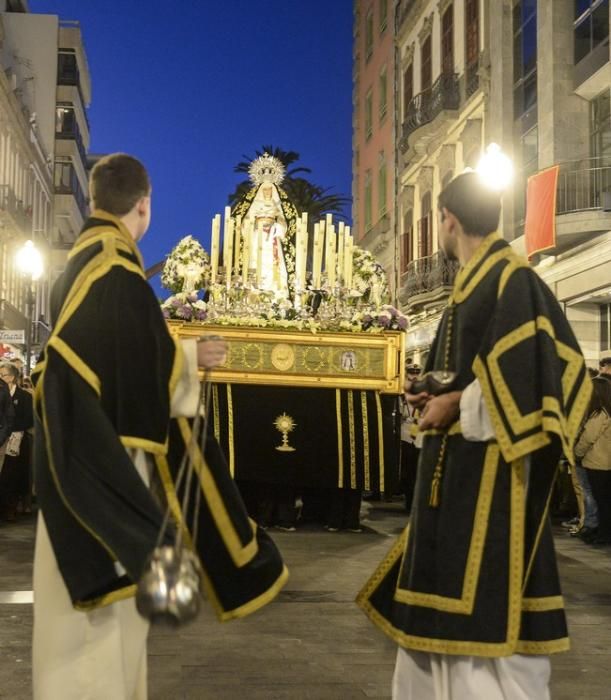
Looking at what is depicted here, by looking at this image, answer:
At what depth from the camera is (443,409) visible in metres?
3.91

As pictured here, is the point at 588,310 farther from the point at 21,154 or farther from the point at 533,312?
the point at 21,154

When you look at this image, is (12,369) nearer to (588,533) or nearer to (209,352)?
(588,533)

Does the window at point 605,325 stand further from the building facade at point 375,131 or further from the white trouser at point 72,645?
the white trouser at point 72,645

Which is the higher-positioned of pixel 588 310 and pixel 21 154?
pixel 21 154

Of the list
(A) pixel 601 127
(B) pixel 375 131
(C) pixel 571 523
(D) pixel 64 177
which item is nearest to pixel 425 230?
(B) pixel 375 131

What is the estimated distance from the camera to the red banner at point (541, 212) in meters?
19.2

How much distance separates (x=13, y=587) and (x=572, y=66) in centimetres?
1611

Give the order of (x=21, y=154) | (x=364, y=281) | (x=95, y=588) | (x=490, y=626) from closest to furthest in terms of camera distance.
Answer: (x=95, y=588), (x=490, y=626), (x=364, y=281), (x=21, y=154)

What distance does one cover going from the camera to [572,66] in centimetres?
2055

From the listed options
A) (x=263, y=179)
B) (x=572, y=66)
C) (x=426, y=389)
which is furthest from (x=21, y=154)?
(x=426, y=389)

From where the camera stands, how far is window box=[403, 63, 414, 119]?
3288cm

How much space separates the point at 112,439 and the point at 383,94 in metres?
35.1

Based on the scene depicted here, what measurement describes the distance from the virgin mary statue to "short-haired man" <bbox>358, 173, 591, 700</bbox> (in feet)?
22.9

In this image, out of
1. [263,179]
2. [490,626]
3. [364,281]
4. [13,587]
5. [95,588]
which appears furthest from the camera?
[263,179]
